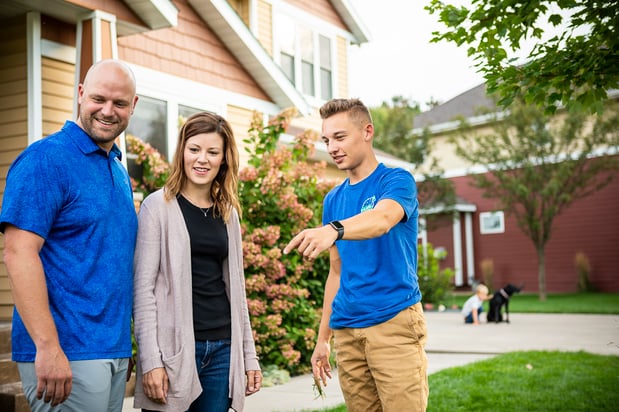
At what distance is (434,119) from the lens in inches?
1171

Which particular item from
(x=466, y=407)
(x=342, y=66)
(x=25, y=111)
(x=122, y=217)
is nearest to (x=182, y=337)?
(x=122, y=217)

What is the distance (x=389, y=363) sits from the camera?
2945 mm

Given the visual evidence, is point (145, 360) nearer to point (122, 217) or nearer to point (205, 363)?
point (205, 363)

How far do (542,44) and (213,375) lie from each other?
3.58 m

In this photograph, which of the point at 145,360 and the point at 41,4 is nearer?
the point at 145,360

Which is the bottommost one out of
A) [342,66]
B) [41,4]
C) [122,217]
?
[122,217]

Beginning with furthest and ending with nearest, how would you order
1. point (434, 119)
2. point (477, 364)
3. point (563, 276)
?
point (434, 119) → point (563, 276) → point (477, 364)

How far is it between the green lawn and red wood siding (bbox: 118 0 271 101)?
567 cm

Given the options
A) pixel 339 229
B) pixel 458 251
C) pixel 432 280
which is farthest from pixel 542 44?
pixel 458 251

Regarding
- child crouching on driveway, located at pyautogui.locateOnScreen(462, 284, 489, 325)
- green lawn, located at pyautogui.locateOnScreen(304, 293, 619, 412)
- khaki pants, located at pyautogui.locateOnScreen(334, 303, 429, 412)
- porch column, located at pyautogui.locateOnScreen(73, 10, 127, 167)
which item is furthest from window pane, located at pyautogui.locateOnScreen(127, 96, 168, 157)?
child crouching on driveway, located at pyautogui.locateOnScreen(462, 284, 489, 325)

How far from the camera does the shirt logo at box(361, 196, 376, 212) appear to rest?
9.86ft

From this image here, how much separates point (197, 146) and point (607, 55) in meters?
3.09

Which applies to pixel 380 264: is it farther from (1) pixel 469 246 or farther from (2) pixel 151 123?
(1) pixel 469 246

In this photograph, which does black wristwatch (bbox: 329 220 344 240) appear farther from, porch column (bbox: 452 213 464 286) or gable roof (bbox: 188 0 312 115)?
porch column (bbox: 452 213 464 286)
